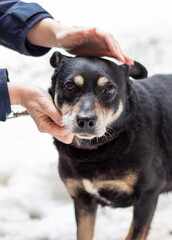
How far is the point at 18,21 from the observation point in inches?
83.2

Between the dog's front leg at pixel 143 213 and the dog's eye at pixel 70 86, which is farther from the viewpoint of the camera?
the dog's front leg at pixel 143 213

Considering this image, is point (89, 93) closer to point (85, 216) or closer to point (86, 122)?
point (86, 122)

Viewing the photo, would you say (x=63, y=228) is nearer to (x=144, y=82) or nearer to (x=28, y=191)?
(x=28, y=191)

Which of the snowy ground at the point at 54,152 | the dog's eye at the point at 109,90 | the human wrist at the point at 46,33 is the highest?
the human wrist at the point at 46,33

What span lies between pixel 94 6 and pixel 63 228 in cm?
221

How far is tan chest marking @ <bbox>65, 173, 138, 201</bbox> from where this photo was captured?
192 centimetres

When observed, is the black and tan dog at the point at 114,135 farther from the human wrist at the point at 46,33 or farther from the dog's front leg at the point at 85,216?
the human wrist at the point at 46,33

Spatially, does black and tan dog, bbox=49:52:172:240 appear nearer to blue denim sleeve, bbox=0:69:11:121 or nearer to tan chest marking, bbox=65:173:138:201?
tan chest marking, bbox=65:173:138:201

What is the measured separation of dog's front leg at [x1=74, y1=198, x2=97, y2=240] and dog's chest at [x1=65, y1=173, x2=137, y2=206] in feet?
0.22

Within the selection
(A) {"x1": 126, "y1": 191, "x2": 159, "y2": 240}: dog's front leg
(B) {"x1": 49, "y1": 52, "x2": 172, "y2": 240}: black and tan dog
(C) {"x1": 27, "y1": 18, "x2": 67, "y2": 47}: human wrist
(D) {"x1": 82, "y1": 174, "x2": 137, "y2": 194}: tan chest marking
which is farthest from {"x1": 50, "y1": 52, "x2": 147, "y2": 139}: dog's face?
(A) {"x1": 126, "y1": 191, "x2": 159, "y2": 240}: dog's front leg

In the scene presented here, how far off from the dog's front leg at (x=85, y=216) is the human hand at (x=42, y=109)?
441 millimetres

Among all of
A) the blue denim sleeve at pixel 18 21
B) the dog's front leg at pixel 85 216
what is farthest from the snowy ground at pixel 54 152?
the blue denim sleeve at pixel 18 21

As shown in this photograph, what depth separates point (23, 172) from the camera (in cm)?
292

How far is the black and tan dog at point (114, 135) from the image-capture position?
5.81 ft
